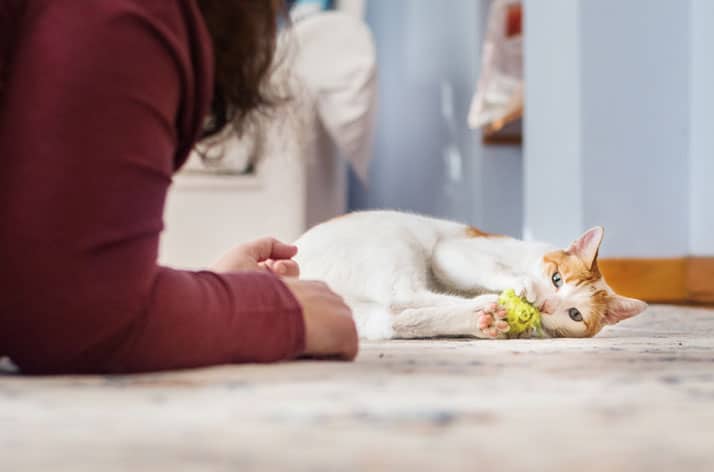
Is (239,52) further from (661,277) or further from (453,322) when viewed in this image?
(661,277)

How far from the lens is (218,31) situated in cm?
76

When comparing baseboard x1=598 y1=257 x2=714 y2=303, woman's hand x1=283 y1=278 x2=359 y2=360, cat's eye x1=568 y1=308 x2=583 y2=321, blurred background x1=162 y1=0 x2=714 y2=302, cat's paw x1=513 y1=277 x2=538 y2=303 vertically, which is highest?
blurred background x1=162 y1=0 x2=714 y2=302

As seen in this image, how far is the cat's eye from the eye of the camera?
3.71 feet

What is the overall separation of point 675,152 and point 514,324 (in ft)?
3.43

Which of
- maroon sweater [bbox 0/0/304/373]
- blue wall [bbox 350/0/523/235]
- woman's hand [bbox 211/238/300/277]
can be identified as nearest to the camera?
maroon sweater [bbox 0/0/304/373]

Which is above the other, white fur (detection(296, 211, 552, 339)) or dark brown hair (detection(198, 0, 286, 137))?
dark brown hair (detection(198, 0, 286, 137))

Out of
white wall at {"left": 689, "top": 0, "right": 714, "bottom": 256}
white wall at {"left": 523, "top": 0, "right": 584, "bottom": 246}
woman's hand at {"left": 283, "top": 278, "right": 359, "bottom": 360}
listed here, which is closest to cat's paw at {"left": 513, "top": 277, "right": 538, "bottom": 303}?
woman's hand at {"left": 283, "top": 278, "right": 359, "bottom": 360}

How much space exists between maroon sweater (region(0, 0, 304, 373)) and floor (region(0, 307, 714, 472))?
33 mm

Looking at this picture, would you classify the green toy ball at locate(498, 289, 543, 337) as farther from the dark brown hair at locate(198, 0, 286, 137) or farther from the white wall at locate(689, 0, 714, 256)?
the white wall at locate(689, 0, 714, 256)

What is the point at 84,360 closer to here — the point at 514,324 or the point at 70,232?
the point at 70,232

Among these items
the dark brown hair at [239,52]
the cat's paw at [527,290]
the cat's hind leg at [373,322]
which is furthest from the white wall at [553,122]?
the dark brown hair at [239,52]

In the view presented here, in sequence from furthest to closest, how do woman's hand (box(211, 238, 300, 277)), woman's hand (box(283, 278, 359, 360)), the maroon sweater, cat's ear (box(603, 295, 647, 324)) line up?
cat's ear (box(603, 295, 647, 324)), woman's hand (box(211, 238, 300, 277)), woman's hand (box(283, 278, 359, 360)), the maroon sweater

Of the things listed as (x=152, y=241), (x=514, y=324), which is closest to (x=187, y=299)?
(x=152, y=241)

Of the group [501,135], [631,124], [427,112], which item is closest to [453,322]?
[631,124]
